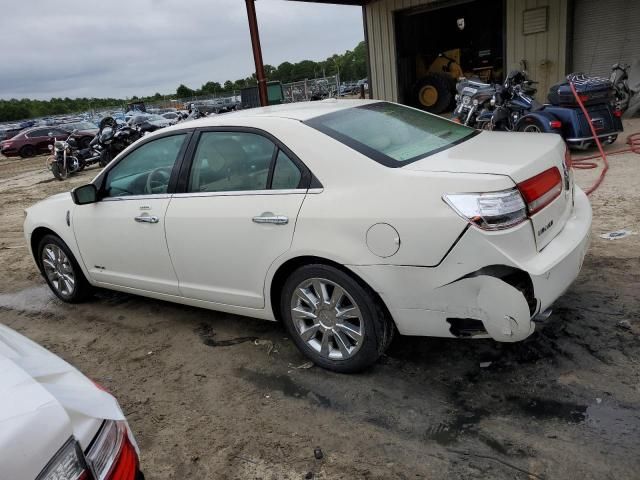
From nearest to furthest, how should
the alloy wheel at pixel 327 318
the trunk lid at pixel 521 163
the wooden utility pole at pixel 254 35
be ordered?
1. the trunk lid at pixel 521 163
2. the alloy wheel at pixel 327 318
3. the wooden utility pole at pixel 254 35

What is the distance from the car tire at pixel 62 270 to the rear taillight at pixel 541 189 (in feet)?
12.4

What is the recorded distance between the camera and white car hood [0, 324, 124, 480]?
1.45 meters

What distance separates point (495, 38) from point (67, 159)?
43.3 feet

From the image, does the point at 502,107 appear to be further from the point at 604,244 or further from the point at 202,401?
the point at 202,401

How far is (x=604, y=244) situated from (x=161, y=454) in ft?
13.1

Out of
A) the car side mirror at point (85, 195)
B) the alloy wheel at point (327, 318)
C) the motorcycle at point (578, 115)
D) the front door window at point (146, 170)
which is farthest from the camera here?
the motorcycle at point (578, 115)

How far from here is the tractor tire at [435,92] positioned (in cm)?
1484

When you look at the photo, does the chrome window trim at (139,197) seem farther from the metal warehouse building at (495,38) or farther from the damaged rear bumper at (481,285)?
the metal warehouse building at (495,38)

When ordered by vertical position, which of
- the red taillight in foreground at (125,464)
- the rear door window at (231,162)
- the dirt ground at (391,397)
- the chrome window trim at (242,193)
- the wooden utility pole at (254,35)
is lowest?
the dirt ground at (391,397)

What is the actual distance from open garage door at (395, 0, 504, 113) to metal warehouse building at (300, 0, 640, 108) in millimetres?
29

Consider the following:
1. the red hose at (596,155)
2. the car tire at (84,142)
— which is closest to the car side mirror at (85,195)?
the red hose at (596,155)

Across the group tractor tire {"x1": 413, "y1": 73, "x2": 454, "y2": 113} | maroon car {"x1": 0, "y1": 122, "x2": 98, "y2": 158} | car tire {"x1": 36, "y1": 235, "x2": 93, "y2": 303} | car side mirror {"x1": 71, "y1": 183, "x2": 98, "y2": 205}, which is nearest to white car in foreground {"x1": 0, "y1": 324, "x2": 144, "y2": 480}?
car side mirror {"x1": 71, "y1": 183, "x2": 98, "y2": 205}

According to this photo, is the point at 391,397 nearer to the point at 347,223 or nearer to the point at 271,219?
the point at 347,223

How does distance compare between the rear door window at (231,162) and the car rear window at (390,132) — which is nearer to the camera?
the car rear window at (390,132)
